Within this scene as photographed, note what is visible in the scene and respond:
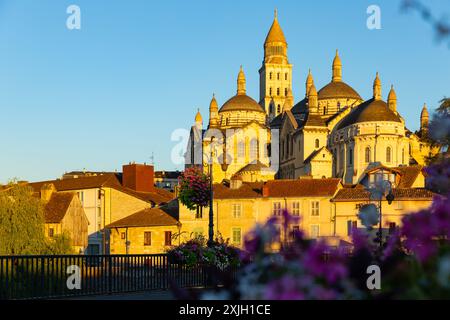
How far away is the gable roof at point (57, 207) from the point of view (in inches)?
2514

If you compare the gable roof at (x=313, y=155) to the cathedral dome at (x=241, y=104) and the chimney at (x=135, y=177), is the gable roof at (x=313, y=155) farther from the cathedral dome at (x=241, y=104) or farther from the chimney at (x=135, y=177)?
the cathedral dome at (x=241, y=104)

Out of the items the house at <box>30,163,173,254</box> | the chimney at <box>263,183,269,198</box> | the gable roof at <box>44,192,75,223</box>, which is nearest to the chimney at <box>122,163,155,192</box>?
the house at <box>30,163,173,254</box>

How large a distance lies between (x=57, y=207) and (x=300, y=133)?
204 ft

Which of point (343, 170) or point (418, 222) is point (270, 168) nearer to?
point (343, 170)

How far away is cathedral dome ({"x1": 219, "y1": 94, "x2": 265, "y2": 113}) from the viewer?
500 ft

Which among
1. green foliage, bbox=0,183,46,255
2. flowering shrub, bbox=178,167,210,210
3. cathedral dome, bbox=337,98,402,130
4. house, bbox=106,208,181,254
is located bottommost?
house, bbox=106,208,181,254

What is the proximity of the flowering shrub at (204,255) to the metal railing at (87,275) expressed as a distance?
0.67 feet

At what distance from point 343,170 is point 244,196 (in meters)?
47.1

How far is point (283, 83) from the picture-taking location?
174 m

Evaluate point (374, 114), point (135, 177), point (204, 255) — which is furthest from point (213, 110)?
point (204, 255)

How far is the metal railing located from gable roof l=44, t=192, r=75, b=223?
4690 centimetres

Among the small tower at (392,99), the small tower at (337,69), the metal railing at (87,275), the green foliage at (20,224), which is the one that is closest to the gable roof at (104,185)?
the green foliage at (20,224)

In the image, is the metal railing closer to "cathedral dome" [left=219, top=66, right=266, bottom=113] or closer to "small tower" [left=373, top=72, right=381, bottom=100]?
"small tower" [left=373, top=72, right=381, bottom=100]

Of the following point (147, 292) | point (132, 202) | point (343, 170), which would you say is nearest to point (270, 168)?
point (343, 170)
